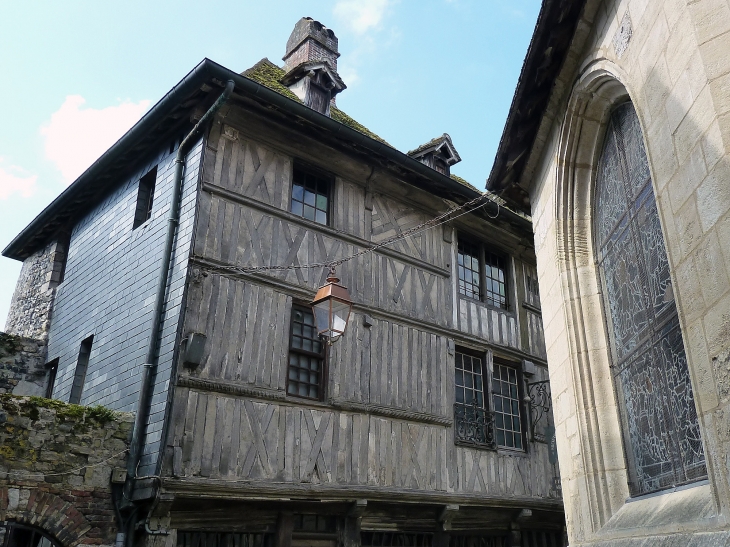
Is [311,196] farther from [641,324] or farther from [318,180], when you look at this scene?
[641,324]

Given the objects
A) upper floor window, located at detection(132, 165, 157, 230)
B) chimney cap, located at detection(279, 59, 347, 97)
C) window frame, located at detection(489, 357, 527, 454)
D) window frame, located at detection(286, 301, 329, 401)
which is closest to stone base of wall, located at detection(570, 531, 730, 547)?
window frame, located at detection(286, 301, 329, 401)

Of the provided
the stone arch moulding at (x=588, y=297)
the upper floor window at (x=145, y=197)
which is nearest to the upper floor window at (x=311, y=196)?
the upper floor window at (x=145, y=197)

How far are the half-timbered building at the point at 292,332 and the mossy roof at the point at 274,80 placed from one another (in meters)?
0.09

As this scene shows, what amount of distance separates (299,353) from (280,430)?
1.05m

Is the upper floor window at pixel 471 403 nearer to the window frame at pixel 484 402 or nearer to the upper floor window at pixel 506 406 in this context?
the window frame at pixel 484 402

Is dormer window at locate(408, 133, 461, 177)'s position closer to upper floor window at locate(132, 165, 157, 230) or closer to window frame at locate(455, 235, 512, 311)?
window frame at locate(455, 235, 512, 311)

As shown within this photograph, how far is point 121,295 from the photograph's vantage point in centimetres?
892

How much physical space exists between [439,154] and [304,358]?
4891mm

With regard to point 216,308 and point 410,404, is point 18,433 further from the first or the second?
point 410,404

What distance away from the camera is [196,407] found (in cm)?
710

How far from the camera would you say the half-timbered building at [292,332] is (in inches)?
287

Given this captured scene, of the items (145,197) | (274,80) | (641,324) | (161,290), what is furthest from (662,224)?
(274,80)

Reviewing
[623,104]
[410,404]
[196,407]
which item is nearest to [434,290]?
[410,404]

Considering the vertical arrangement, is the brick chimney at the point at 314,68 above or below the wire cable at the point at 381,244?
above
